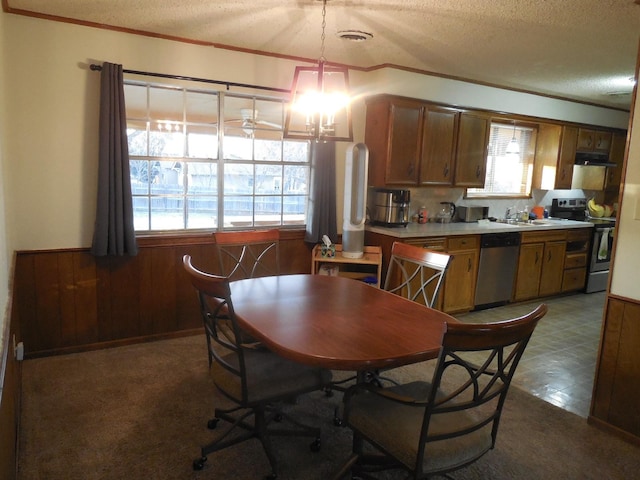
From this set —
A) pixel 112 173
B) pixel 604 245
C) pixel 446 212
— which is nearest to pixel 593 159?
pixel 604 245

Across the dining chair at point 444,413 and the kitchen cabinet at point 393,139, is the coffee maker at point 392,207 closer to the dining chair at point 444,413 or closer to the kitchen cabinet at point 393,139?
the kitchen cabinet at point 393,139

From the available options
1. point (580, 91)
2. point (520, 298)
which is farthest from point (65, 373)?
point (580, 91)

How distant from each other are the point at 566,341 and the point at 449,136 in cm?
218

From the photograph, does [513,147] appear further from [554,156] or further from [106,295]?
[106,295]

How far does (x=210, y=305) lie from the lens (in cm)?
229

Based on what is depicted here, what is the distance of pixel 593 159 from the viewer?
Result: 5.90 meters

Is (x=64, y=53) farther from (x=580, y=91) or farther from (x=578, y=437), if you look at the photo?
(x=580, y=91)

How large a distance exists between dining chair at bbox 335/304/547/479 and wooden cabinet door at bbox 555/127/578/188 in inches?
181

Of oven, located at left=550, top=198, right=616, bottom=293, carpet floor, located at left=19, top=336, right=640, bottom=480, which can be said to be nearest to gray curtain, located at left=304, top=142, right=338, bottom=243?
carpet floor, located at left=19, top=336, right=640, bottom=480

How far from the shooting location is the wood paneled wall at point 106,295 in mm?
3199

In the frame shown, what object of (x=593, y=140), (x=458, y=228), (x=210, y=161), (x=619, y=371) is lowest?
(x=619, y=371)

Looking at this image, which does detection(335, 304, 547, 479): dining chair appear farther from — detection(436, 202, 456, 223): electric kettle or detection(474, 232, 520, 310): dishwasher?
detection(436, 202, 456, 223): electric kettle

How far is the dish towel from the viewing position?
5.59 metres

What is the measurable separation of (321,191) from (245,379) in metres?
2.38
